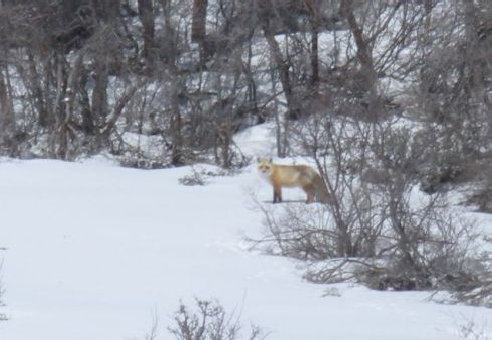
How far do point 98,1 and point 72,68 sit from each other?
3.74m

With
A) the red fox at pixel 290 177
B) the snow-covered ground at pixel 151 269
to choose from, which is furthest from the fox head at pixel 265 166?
the snow-covered ground at pixel 151 269

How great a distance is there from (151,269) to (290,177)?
5.41 m

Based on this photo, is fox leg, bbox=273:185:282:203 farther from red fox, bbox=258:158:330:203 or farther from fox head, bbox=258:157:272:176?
fox head, bbox=258:157:272:176

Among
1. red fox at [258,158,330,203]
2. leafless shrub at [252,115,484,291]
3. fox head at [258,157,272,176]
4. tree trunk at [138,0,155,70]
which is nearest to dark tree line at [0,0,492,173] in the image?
tree trunk at [138,0,155,70]

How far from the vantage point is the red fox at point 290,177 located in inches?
709

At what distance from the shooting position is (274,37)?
95.3ft

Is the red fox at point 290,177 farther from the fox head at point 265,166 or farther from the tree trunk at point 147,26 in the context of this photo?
the tree trunk at point 147,26

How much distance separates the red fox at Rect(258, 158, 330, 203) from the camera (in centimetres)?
1802

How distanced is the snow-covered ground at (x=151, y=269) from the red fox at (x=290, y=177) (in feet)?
1.74

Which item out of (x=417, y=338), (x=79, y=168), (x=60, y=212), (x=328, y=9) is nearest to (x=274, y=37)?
(x=328, y=9)

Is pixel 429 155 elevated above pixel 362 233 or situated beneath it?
elevated above

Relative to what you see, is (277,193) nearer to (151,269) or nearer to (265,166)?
(265,166)

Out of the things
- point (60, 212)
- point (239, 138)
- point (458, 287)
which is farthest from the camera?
point (239, 138)

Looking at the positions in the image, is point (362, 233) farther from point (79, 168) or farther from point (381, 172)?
point (79, 168)
